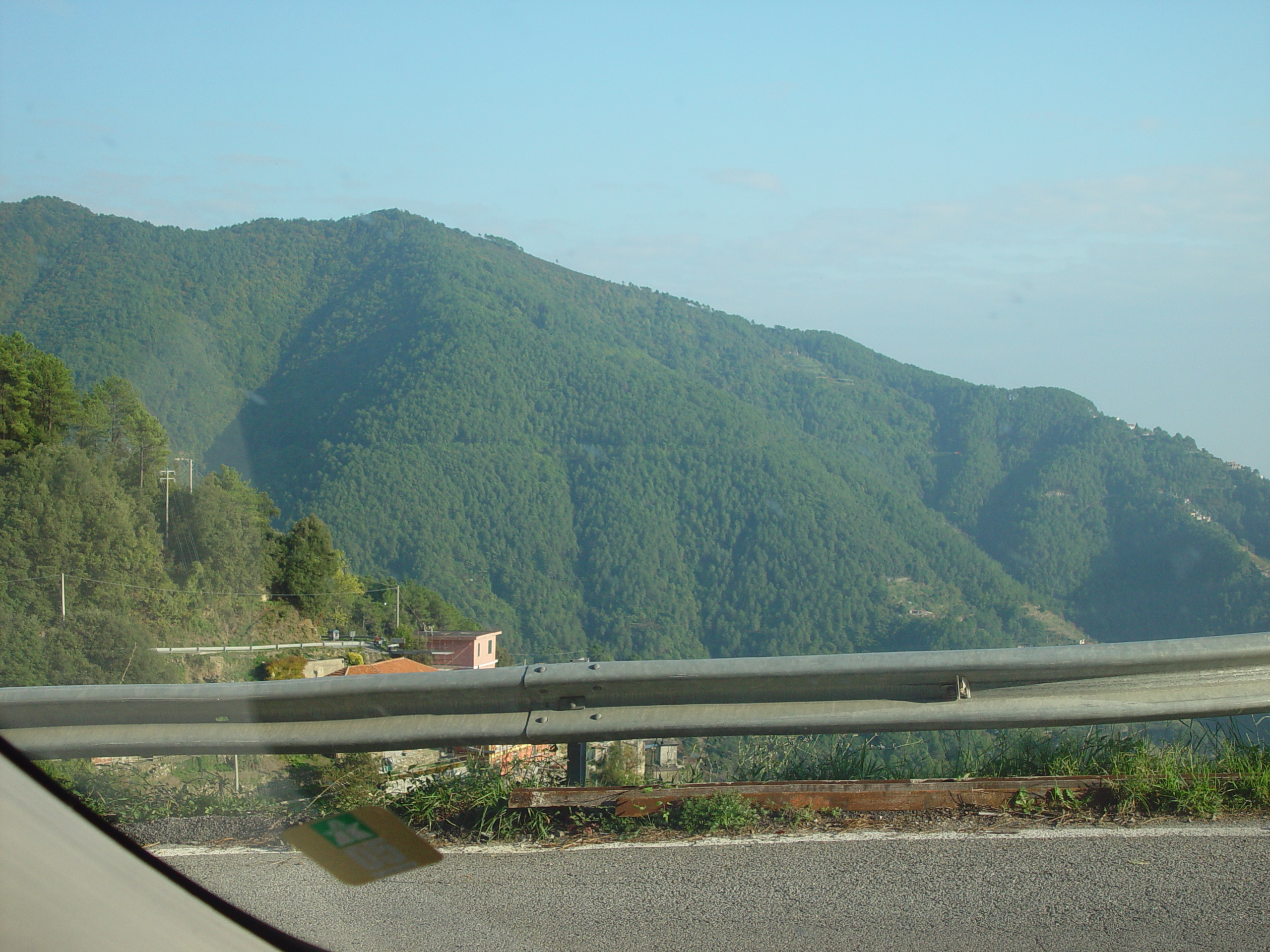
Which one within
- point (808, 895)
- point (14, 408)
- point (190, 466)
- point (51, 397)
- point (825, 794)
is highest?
point (51, 397)

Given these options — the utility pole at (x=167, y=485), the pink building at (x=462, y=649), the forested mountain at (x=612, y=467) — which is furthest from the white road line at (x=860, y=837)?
the utility pole at (x=167, y=485)

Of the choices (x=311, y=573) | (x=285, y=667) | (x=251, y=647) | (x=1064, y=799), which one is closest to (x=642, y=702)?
(x=1064, y=799)

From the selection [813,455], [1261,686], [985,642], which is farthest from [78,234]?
[813,455]

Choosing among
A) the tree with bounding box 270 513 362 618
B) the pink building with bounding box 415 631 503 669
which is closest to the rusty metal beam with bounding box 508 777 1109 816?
the pink building with bounding box 415 631 503 669

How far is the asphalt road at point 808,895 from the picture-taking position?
2.54m

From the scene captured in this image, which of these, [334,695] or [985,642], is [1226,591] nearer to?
[985,642]

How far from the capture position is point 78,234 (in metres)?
27.2

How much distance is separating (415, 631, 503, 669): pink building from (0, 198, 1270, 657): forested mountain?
3.13 ft

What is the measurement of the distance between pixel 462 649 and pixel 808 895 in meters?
4.45

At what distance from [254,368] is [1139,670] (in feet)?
122

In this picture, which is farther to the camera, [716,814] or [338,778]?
[338,778]

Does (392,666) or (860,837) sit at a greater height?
(392,666)

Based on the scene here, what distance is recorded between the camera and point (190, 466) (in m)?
→ 18.0

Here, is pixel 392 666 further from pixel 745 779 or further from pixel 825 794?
pixel 825 794
